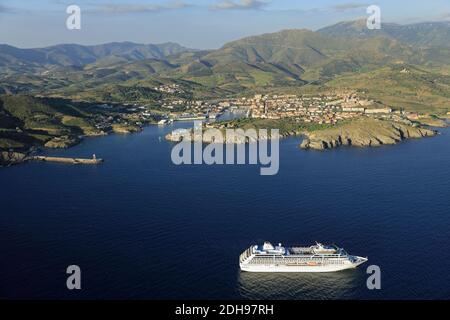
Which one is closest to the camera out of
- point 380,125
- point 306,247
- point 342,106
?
point 306,247

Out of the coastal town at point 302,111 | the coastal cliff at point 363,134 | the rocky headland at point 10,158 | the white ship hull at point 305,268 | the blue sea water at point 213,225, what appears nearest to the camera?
the blue sea water at point 213,225

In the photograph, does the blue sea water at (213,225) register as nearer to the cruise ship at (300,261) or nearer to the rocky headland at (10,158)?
the cruise ship at (300,261)

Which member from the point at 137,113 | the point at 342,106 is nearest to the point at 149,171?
the point at 137,113

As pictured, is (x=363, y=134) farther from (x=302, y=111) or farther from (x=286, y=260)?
(x=286, y=260)

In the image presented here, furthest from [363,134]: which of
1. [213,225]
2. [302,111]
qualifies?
[213,225]

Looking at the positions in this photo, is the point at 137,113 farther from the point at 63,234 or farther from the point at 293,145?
the point at 63,234

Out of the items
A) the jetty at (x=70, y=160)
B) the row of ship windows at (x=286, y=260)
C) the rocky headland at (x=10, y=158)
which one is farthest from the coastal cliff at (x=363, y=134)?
the row of ship windows at (x=286, y=260)
